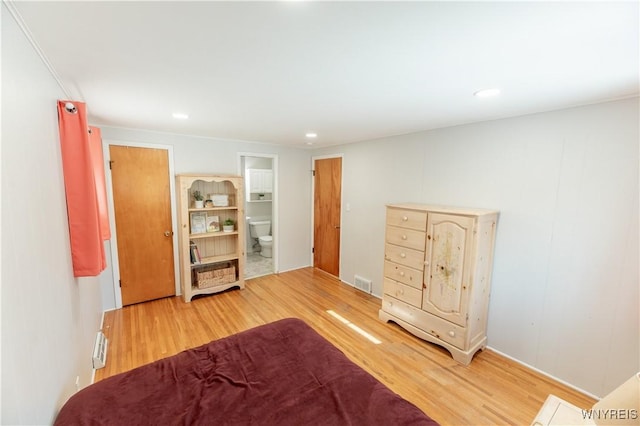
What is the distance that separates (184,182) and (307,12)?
9.69 ft

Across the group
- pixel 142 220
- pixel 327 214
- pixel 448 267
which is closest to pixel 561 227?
pixel 448 267

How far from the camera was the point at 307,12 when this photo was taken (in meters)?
0.97

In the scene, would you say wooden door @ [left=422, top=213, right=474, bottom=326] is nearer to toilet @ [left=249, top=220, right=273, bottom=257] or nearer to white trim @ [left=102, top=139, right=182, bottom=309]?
white trim @ [left=102, top=139, right=182, bottom=309]

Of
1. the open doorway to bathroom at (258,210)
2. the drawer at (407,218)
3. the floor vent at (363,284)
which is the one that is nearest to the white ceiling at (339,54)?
the drawer at (407,218)

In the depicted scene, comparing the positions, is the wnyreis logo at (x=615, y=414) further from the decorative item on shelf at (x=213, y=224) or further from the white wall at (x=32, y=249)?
the decorative item on shelf at (x=213, y=224)

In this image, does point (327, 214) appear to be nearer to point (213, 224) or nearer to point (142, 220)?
point (213, 224)

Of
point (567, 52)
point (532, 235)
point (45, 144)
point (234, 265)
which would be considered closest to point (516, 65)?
point (567, 52)

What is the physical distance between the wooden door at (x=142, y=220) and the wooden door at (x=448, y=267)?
130 inches

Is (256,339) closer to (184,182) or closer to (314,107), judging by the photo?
(314,107)

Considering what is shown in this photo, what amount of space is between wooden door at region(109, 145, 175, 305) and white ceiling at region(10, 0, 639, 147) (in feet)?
3.74

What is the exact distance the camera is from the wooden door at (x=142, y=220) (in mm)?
3201

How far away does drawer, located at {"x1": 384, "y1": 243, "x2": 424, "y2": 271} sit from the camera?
8.84 feet

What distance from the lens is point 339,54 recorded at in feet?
4.22

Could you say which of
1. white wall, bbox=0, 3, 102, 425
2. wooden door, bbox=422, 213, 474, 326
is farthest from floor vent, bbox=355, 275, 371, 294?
white wall, bbox=0, 3, 102, 425
